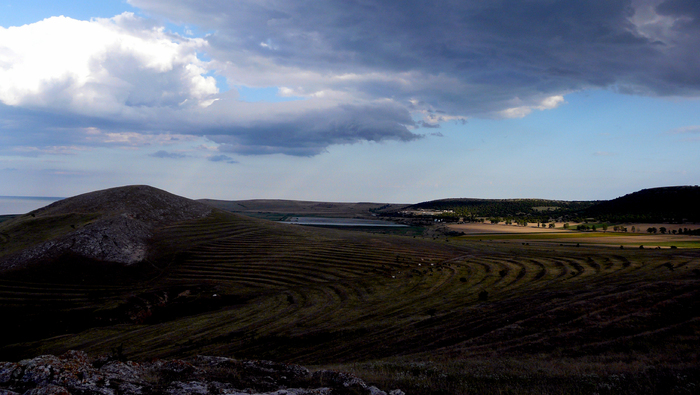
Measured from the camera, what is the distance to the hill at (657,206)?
5271 inches

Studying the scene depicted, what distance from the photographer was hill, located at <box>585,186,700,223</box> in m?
134

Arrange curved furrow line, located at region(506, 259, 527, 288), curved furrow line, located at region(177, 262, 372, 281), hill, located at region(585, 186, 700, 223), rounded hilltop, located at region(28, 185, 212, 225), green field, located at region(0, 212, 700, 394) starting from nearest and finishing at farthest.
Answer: green field, located at region(0, 212, 700, 394), curved furrow line, located at region(506, 259, 527, 288), curved furrow line, located at region(177, 262, 372, 281), rounded hilltop, located at region(28, 185, 212, 225), hill, located at region(585, 186, 700, 223)

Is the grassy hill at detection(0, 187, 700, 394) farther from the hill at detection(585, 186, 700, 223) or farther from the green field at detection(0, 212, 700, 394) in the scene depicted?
the hill at detection(585, 186, 700, 223)

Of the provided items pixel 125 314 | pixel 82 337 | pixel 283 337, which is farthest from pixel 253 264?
pixel 283 337

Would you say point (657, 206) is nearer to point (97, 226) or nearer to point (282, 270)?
point (282, 270)

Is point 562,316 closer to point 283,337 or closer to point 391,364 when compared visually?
point 391,364

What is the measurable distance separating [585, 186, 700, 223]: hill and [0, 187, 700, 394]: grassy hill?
102 meters

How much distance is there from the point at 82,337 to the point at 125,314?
7121 millimetres

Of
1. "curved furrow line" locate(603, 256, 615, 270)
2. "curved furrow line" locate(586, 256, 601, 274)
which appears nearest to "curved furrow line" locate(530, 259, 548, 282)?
"curved furrow line" locate(586, 256, 601, 274)

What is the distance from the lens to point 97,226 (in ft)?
187

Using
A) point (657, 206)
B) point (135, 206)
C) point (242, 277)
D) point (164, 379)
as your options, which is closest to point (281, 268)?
point (242, 277)

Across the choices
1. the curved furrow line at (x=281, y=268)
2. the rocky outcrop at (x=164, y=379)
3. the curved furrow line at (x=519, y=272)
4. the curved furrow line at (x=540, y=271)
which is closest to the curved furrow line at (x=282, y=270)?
the curved furrow line at (x=281, y=268)

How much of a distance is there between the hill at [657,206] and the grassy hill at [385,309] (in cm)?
10233

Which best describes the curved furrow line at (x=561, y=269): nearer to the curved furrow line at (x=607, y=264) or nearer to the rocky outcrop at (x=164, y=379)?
the curved furrow line at (x=607, y=264)
